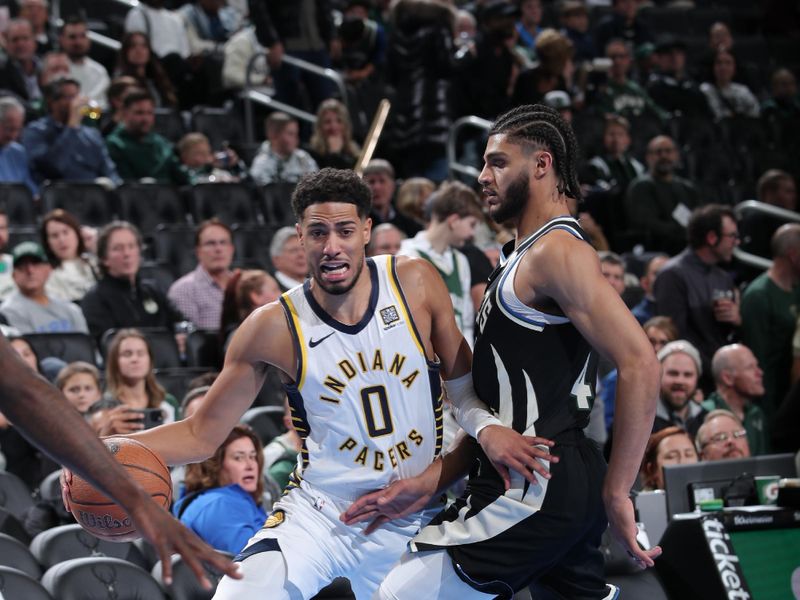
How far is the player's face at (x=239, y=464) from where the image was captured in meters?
5.88

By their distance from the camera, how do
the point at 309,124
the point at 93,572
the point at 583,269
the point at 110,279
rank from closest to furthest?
1. the point at 583,269
2. the point at 93,572
3. the point at 110,279
4. the point at 309,124

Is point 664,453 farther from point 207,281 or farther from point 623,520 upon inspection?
point 207,281

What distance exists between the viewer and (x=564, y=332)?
3.86 m

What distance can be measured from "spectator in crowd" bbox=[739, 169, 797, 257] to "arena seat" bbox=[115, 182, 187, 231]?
513 cm

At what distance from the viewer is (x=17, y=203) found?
9.72 meters

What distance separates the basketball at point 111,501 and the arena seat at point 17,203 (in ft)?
20.1

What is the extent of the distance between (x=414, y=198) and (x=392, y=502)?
235 inches

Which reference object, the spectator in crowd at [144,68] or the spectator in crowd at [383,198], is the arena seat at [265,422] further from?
the spectator in crowd at [144,68]

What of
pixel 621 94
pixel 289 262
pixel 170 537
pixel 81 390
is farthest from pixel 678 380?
pixel 621 94

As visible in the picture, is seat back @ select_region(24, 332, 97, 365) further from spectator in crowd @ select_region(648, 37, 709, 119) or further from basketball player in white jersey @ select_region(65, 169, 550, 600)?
spectator in crowd @ select_region(648, 37, 709, 119)

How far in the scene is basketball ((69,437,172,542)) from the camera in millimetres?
3938

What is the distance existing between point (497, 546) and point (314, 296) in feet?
3.66

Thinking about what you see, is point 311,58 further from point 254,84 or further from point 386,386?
point 386,386

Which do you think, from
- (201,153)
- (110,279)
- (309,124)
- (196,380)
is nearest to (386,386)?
(196,380)
